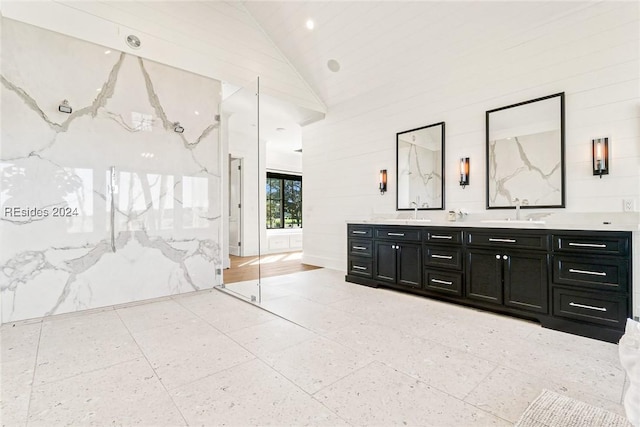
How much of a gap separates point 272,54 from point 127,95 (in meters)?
2.39

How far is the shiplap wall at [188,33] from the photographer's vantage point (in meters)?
3.23

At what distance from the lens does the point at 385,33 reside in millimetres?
4031

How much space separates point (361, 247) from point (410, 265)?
2.82 ft

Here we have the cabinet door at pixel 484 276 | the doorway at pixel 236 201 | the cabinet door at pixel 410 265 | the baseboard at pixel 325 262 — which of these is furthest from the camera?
Result: the doorway at pixel 236 201

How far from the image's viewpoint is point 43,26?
312 cm

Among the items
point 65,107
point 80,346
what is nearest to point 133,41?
point 65,107

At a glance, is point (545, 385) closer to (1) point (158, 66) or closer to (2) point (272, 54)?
(1) point (158, 66)

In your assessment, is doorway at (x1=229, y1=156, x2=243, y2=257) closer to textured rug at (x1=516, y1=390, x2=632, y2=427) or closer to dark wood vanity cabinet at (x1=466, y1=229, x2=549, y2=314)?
dark wood vanity cabinet at (x1=466, y1=229, x2=549, y2=314)

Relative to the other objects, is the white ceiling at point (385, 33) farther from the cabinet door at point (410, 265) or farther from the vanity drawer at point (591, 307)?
the vanity drawer at point (591, 307)

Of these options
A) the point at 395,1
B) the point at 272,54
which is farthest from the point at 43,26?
the point at 395,1

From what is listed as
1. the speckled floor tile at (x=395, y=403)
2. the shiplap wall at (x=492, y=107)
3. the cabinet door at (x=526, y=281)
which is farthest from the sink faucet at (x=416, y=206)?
the speckled floor tile at (x=395, y=403)

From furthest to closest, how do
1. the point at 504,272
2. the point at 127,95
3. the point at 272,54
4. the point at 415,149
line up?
the point at 272,54, the point at 415,149, the point at 127,95, the point at 504,272

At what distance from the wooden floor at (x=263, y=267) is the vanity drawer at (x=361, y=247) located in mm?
1317

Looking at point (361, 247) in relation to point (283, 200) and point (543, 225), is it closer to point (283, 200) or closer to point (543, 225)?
point (543, 225)
